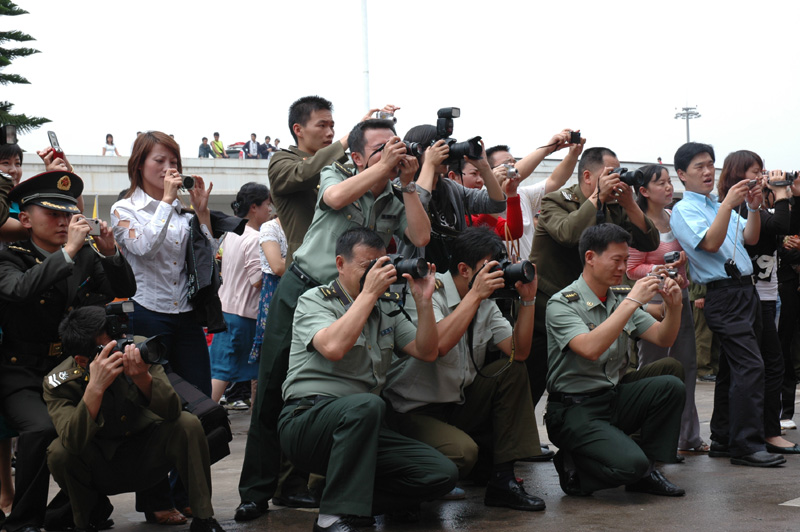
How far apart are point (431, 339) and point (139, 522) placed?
150cm

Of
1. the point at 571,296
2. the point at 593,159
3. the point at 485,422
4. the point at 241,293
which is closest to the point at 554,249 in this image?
the point at 593,159

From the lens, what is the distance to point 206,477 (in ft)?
11.8

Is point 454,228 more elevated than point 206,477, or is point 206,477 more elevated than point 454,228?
point 454,228

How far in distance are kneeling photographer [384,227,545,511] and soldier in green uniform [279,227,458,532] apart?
21 cm

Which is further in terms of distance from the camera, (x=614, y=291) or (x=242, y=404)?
(x=242, y=404)

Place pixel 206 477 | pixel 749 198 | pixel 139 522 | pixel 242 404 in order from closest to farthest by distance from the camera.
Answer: pixel 206 477 < pixel 139 522 < pixel 749 198 < pixel 242 404

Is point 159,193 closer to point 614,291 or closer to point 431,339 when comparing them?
point 431,339

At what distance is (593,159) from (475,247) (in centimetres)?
121

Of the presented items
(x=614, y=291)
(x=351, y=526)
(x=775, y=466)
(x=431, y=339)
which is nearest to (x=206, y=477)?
(x=351, y=526)

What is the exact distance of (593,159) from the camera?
195 inches

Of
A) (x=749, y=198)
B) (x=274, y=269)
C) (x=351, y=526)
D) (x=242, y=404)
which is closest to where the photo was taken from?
(x=351, y=526)

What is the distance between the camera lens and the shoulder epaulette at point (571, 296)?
4.31 metres

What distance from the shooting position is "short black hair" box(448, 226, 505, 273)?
13.5 feet

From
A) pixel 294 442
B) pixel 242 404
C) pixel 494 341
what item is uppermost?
pixel 494 341
